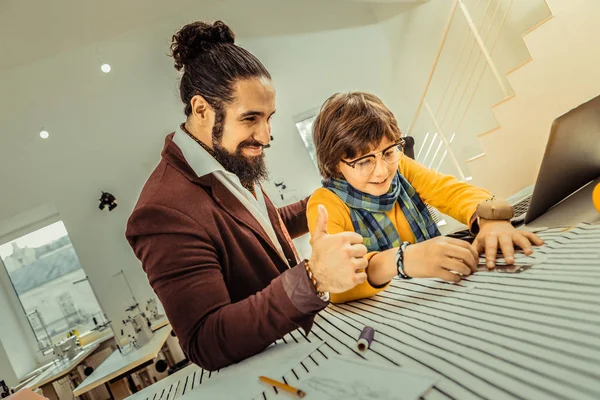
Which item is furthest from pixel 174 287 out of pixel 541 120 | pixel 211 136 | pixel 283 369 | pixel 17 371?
pixel 17 371

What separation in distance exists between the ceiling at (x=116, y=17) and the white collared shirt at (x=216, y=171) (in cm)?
320

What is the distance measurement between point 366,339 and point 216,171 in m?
0.67

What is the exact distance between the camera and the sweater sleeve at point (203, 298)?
28.7 inches

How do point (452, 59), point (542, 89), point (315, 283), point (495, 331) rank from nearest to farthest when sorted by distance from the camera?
1. point (495, 331)
2. point (315, 283)
3. point (542, 89)
4. point (452, 59)

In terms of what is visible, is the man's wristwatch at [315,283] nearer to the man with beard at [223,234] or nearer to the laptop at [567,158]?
the man with beard at [223,234]

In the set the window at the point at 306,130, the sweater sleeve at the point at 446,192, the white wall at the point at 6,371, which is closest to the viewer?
the sweater sleeve at the point at 446,192

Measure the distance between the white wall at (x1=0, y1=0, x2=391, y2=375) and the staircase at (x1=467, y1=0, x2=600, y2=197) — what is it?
2.26m

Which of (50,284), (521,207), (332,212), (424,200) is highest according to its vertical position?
(50,284)

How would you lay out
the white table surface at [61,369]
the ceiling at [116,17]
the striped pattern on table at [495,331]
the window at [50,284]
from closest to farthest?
the striped pattern on table at [495,331] → the ceiling at [116,17] → the white table surface at [61,369] → the window at [50,284]

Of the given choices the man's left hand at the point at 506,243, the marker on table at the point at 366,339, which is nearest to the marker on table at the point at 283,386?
the marker on table at the point at 366,339

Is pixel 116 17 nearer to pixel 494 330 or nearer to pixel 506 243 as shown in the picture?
pixel 506 243

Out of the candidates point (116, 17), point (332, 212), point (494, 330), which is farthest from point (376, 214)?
point (116, 17)

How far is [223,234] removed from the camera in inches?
37.5

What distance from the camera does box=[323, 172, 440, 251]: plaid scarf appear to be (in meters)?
1.21
